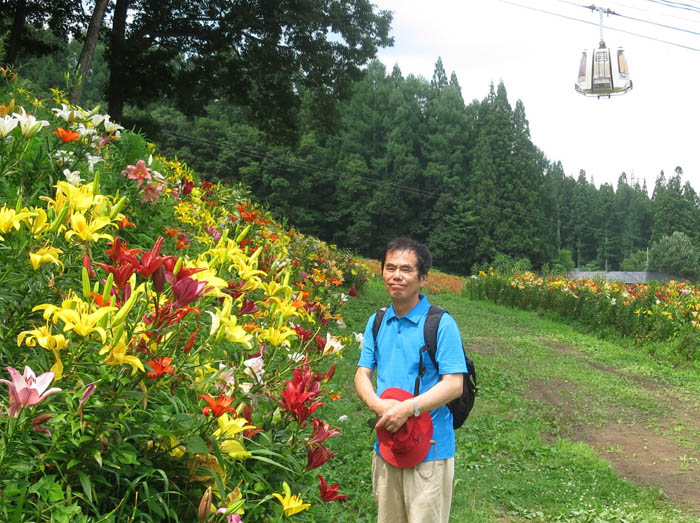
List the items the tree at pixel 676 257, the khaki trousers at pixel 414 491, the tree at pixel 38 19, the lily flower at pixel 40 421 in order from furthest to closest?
the tree at pixel 676 257, the tree at pixel 38 19, the khaki trousers at pixel 414 491, the lily flower at pixel 40 421

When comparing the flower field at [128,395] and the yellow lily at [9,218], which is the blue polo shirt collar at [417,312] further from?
the yellow lily at [9,218]

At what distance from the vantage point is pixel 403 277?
2152 mm

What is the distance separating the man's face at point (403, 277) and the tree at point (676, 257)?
1987 inches

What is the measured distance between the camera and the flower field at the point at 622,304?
345 inches

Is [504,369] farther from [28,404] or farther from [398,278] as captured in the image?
[28,404]

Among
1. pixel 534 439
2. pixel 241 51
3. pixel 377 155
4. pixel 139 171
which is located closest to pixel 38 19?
pixel 241 51

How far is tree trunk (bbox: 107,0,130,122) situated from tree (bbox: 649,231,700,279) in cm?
4645

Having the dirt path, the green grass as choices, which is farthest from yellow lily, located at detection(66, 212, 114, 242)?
the dirt path

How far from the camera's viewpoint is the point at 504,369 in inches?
274

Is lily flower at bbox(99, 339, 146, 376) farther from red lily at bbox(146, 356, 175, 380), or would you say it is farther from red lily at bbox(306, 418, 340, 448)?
red lily at bbox(306, 418, 340, 448)

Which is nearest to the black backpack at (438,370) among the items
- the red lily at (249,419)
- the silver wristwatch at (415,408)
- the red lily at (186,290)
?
the silver wristwatch at (415,408)

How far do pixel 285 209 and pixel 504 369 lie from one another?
31.2 m

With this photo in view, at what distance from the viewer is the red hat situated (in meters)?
2.01

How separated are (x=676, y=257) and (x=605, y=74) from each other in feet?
137
